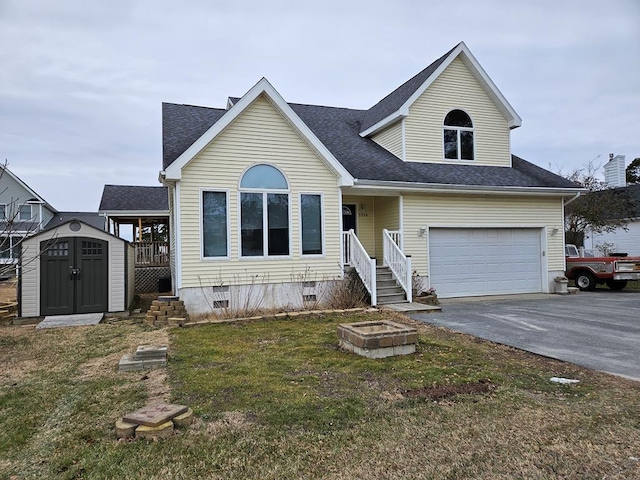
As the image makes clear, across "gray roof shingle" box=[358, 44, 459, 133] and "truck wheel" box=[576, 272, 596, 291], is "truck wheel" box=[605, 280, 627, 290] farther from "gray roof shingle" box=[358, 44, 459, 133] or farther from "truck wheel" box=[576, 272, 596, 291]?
"gray roof shingle" box=[358, 44, 459, 133]

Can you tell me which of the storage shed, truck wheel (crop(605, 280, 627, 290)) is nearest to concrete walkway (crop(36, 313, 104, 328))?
the storage shed

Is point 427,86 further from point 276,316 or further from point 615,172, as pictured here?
point 615,172

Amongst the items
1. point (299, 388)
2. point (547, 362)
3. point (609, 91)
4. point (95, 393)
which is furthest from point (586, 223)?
point (95, 393)

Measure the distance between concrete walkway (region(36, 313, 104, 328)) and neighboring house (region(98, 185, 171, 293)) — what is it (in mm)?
5704

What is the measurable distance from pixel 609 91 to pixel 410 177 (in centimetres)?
1430

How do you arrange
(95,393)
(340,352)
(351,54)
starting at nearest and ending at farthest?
(95,393) → (340,352) → (351,54)

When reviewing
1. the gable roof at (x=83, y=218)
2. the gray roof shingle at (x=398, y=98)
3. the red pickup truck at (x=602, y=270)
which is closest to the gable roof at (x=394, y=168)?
the gray roof shingle at (x=398, y=98)

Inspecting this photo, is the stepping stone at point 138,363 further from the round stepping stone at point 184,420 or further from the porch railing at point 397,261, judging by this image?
the porch railing at point 397,261

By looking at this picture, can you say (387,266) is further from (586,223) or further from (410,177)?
(586,223)

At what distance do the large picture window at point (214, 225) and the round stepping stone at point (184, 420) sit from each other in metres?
6.67

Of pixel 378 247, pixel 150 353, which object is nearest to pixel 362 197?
pixel 378 247

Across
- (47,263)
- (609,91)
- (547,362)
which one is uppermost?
(609,91)

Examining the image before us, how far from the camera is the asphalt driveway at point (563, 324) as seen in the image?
5984 mm

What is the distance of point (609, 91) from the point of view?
19516 mm
